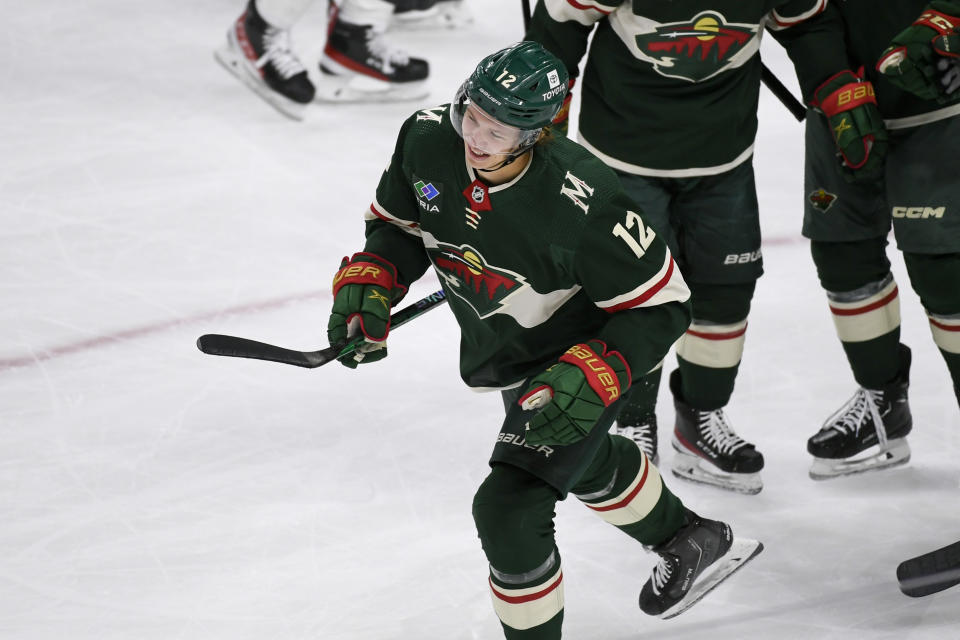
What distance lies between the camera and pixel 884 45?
2.39 meters

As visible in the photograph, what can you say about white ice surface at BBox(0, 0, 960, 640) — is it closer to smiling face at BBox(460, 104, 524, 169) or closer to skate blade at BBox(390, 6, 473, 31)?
smiling face at BBox(460, 104, 524, 169)

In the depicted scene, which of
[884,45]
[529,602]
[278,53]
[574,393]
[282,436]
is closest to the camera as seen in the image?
[574,393]

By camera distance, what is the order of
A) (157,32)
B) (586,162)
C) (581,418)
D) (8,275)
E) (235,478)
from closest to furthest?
(581,418)
(586,162)
(235,478)
(8,275)
(157,32)

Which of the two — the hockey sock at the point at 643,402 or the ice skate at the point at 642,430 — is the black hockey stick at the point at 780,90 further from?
the ice skate at the point at 642,430

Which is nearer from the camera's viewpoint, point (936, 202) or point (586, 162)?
point (586, 162)

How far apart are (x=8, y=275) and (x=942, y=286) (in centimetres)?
243

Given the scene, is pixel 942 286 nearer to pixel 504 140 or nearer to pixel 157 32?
pixel 504 140

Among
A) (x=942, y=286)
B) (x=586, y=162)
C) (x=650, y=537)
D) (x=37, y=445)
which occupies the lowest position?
(x=37, y=445)

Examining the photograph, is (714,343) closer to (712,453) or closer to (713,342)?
(713,342)

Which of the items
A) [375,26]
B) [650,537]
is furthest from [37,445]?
[375,26]

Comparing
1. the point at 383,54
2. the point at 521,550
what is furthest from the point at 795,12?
the point at 383,54

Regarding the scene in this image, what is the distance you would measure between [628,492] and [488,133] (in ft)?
2.15

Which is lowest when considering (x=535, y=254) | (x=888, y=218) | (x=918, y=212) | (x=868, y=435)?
(x=868, y=435)

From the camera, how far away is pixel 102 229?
369 centimetres
